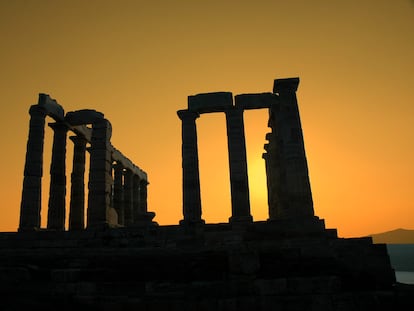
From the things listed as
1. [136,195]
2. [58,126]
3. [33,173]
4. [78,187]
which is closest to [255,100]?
[58,126]

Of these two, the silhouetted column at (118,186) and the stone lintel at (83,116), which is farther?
the silhouetted column at (118,186)

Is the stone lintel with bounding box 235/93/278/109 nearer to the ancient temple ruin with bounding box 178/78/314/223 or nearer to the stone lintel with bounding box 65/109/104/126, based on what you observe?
the ancient temple ruin with bounding box 178/78/314/223

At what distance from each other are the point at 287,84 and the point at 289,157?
531cm

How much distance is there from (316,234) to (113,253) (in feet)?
34.7

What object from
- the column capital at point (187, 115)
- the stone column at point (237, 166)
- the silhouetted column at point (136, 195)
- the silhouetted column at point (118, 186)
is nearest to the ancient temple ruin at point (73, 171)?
the silhouetted column at point (118, 186)

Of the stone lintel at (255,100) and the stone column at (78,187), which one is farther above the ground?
the stone lintel at (255,100)

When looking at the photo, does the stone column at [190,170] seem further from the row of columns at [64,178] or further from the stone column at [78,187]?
the stone column at [78,187]

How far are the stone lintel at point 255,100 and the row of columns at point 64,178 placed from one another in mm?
10062

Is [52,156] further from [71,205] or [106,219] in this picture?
[106,219]

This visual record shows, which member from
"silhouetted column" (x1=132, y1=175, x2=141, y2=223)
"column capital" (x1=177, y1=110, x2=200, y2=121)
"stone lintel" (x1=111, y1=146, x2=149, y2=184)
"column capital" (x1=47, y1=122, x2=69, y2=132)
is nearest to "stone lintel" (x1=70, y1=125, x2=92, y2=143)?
"column capital" (x1=47, y1=122, x2=69, y2=132)

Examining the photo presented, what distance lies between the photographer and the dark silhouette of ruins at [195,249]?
1227cm

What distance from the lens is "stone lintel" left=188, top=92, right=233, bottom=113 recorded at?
1026 inches

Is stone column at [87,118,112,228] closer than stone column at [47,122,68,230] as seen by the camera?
Yes

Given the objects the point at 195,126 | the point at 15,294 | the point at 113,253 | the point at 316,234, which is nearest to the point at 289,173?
the point at 316,234
